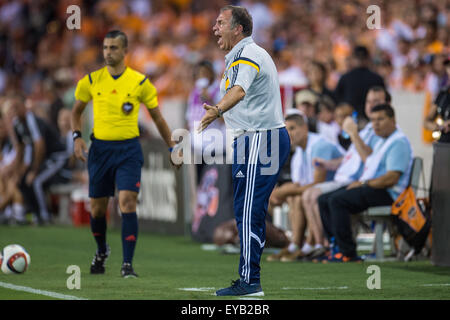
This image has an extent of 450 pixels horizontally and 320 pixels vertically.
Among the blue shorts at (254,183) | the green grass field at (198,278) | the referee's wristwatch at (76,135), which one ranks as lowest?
the green grass field at (198,278)

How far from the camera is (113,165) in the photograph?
366 inches

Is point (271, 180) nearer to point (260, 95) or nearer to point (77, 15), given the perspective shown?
point (260, 95)

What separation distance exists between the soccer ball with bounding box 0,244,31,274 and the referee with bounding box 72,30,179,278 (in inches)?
29.5

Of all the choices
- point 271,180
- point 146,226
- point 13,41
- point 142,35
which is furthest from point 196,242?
point 13,41

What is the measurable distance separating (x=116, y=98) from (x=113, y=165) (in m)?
0.68

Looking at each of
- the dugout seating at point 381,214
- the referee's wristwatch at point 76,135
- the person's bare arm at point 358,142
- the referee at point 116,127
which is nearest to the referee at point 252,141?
the referee at point 116,127

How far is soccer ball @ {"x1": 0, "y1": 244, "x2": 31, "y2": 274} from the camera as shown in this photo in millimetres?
9273

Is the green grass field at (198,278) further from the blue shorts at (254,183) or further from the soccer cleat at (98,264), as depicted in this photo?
the blue shorts at (254,183)

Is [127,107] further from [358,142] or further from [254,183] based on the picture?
[358,142]

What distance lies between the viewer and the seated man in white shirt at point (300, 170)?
37.9 feet

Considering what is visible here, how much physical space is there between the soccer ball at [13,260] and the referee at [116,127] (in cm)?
75

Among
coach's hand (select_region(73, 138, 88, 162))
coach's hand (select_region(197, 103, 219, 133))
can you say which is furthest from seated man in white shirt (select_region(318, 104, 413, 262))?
coach's hand (select_region(197, 103, 219, 133))

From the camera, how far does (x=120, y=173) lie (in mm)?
9242

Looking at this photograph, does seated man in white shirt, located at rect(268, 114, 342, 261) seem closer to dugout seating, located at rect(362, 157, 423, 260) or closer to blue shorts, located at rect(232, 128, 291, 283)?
dugout seating, located at rect(362, 157, 423, 260)
